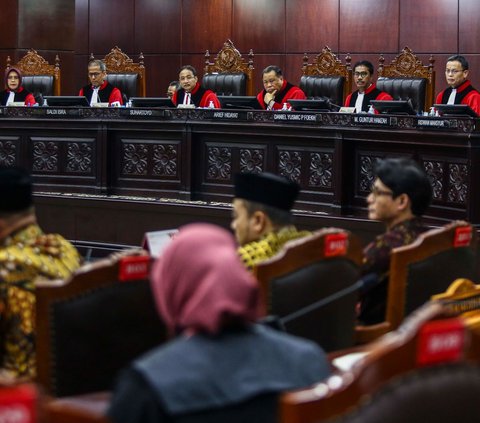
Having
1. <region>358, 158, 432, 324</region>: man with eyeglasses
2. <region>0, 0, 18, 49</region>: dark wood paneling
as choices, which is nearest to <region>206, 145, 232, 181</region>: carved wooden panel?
<region>358, 158, 432, 324</region>: man with eyeglasses

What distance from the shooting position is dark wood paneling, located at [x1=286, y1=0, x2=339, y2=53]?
11312mm

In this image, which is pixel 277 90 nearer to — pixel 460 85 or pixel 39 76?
pixel 460 85

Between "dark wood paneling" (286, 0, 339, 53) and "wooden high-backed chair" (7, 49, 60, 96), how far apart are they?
286cm

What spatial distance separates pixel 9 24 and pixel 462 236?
10.2 metres

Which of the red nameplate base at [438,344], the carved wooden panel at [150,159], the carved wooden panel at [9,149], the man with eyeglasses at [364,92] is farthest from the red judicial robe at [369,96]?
the red nameplate base at [438,344]

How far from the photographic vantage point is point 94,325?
2.50 m

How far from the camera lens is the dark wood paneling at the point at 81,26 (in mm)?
12828

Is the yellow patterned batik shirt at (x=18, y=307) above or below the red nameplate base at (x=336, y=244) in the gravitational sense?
below

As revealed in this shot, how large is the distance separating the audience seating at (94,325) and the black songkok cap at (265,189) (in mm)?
675

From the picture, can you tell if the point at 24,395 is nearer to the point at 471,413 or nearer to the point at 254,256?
the point at 471,413

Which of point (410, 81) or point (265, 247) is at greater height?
point (410, 81)

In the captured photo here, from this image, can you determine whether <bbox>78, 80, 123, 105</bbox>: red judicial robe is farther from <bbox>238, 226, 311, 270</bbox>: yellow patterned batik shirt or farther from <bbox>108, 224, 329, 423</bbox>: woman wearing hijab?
<bbox>108, 224, 329, 423</bbox>: woman wearing hijab

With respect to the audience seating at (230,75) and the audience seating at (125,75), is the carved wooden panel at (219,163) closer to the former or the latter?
the audience seating at (230,75)

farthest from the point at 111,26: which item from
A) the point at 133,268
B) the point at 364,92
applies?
the point at 133,268
